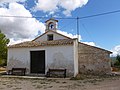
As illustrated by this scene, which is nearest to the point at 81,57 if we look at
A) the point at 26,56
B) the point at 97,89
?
the point at 26,56

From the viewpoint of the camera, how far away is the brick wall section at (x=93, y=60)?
78.2 ft

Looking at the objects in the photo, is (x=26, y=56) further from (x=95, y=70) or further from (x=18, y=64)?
(x=95, y=70)

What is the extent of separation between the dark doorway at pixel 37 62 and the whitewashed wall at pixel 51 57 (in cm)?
48

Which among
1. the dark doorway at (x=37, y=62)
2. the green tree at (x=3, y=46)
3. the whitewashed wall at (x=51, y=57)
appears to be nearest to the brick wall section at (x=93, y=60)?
the whitewashed wall at (x=51, y=57)

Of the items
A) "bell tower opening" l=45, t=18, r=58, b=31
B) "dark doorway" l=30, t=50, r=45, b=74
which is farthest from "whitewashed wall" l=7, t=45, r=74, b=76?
"bell tower opening" l=45, t=18, r=58, b=31

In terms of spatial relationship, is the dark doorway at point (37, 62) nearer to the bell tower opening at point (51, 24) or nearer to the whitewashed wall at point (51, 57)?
the whitewashed wall at point (51, 57)

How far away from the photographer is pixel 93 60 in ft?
79.5

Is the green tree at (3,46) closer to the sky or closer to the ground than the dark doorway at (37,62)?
closer to the sky

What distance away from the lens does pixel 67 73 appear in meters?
19.4

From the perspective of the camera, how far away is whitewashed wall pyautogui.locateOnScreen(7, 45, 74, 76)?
19406 mm

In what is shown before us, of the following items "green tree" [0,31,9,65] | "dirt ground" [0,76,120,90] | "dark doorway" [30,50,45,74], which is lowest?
"dirt ground" [0,76,120,90]

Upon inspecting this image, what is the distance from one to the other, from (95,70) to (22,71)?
878cm

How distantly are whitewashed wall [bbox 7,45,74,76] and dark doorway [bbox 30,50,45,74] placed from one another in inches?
19.0

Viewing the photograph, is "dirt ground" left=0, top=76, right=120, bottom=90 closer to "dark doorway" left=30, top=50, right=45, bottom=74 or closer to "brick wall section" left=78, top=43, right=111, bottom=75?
"dark doorway" left=30, top=50, right=45, bottom=74
